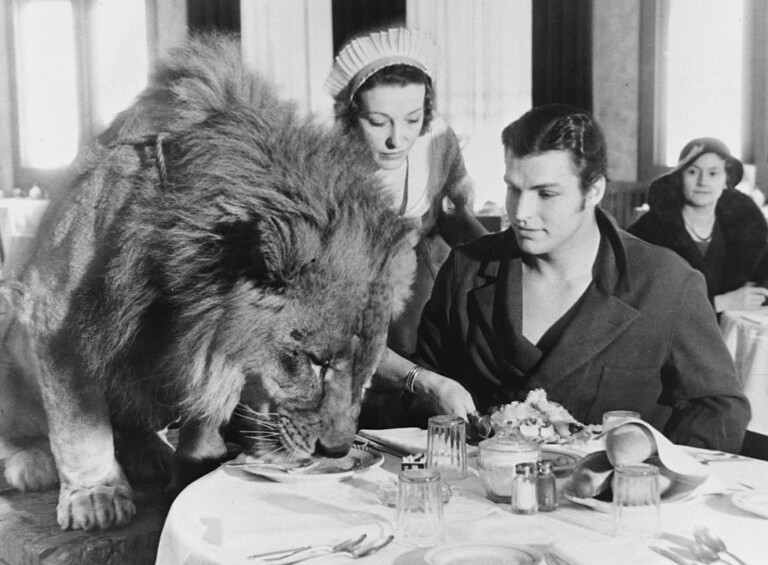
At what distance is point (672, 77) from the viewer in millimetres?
3094

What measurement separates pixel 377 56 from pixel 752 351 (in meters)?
1.57

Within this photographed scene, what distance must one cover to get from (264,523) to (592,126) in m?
1.90

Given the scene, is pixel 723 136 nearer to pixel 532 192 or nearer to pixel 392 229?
pixel 532 192

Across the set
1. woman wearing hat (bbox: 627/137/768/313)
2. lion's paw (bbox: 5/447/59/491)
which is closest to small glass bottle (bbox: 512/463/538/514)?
woman wearing hat (bbox: 627/137/768/313)

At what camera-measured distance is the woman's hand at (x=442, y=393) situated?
10.3 feet

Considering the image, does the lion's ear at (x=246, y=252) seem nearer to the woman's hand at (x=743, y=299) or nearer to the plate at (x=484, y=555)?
the plate at (x=484, y=555)

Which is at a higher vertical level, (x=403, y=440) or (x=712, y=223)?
(x=712, y=223)

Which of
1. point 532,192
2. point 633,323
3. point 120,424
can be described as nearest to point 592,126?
point 532,192

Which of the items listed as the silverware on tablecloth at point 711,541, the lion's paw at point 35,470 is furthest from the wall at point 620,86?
the lion's paw at point 35,470

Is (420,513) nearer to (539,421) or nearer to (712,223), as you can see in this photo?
(539,421)

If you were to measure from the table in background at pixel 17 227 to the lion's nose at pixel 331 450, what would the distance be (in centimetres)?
108

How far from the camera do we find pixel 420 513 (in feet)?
5.60

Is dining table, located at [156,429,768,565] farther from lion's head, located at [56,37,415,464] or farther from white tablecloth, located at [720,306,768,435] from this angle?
white tablecloth, located at [720,306,768,435]

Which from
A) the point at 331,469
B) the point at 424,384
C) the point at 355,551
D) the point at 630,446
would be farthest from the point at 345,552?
the point at 424,384
